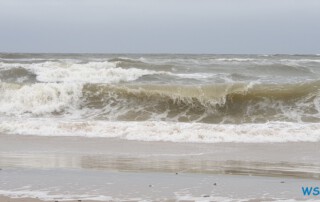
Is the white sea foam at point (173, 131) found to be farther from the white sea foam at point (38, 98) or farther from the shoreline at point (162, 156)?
the white sea foam at point (38, 98)

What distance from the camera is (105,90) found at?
1579 cm

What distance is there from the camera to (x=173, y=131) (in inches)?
408

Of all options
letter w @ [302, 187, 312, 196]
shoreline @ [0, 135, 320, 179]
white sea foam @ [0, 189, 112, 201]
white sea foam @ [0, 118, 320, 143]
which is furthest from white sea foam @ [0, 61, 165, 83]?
letter w @ [302, 187, 312, 196]

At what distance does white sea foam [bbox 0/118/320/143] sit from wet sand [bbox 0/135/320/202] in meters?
0.46

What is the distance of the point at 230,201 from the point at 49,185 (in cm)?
194

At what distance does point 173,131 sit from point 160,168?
331 centimetres

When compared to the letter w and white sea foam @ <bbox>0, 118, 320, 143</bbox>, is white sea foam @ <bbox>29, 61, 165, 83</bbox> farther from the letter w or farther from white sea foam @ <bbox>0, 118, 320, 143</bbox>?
the letter w

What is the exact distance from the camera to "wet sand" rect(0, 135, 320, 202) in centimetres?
575

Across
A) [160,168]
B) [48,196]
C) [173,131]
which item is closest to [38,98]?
[173,131]

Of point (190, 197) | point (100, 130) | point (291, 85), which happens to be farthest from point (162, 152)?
point (291, 85)

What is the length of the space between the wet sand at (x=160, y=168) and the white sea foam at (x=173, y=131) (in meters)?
0.46

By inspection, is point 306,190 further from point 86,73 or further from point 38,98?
point 86,73

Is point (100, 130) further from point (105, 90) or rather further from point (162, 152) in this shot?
point (105, 90)

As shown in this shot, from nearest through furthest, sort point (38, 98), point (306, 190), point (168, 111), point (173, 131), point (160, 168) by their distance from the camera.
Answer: point (306, 190)
point (160, 168)
point (173, 131)
point (168, 111)
point (38, 98)
